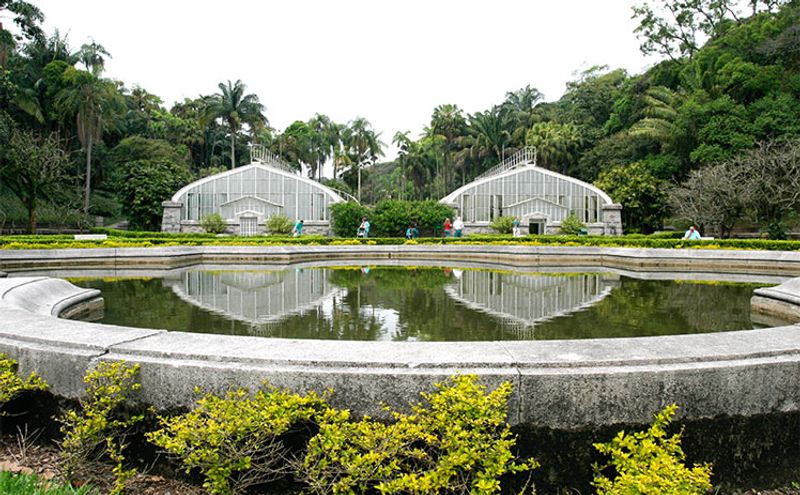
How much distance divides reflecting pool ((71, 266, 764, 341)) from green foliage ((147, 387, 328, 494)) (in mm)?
2965

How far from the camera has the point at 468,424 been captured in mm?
2498

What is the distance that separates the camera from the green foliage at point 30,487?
7.70 feet

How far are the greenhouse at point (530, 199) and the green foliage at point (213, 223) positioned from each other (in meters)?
15.9

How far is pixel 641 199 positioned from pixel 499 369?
1550 inches

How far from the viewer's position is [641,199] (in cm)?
3778

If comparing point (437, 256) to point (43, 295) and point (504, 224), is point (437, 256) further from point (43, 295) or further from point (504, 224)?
point (43, 295)

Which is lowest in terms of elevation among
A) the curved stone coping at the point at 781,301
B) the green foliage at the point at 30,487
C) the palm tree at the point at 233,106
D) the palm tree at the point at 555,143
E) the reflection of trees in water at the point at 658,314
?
the green foliage at the point at 30,487

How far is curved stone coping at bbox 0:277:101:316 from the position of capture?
5.46 m

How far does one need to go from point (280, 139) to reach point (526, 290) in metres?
53.5

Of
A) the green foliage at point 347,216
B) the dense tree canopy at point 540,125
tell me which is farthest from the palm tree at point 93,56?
the green foliage at point 347,216

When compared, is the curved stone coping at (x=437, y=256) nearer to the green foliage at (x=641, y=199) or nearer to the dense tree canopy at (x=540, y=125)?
the dense tree canopy at (x=540, y=125)

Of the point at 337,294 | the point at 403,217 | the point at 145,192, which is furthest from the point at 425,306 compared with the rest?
the point at 145,192

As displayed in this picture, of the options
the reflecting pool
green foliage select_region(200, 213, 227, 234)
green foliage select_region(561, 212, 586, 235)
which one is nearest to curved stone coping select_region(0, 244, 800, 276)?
the reflecting pool

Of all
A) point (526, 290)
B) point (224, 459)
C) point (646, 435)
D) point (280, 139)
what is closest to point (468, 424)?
point (646, 435)
